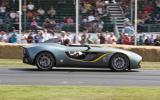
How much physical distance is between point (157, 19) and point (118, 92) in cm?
2033

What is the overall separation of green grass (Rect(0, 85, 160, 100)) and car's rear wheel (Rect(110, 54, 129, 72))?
7.20 metres

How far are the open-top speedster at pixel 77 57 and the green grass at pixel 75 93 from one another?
23.1 feet

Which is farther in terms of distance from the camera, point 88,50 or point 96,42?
point 96,42

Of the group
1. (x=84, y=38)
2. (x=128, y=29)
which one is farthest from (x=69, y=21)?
(x=128, y=29)

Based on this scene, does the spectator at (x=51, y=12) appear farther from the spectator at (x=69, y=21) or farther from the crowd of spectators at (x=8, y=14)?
the crowd of spectators at (x=8, y=14)

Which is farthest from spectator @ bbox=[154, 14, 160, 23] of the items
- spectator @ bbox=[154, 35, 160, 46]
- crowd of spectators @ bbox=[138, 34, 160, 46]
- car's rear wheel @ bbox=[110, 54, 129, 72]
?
car's rear wheel @ bbox=[110, 54, 129, 72]

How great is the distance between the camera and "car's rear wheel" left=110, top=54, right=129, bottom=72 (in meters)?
19.7

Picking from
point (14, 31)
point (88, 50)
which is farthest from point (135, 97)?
point (14, 31)

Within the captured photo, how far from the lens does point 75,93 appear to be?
11305 mm

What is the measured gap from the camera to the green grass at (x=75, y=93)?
10.6 metres

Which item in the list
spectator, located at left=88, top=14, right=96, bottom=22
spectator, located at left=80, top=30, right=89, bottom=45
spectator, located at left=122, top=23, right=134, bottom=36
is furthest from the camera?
spectator, located at left=88, top=14, right=96, bottom=22

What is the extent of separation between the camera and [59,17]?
31203 mm

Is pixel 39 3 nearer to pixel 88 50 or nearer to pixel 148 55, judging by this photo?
pixel 148 55

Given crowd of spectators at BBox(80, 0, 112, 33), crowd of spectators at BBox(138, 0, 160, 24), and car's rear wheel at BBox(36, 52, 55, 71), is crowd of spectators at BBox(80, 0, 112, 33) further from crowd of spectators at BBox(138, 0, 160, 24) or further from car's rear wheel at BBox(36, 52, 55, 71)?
car's rear wheel at BBox(36, 52, 55, 71)
